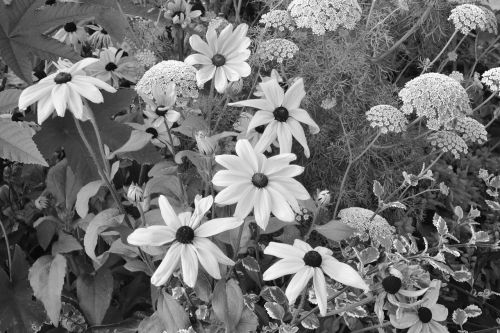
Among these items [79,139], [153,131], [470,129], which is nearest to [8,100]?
[79,139]

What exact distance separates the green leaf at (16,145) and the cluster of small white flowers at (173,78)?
7.8 inches

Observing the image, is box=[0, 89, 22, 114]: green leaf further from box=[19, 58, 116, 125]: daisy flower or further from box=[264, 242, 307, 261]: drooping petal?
box=[264, 242, 307, 261]: drooping petal

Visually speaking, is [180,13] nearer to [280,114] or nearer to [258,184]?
[280,114]

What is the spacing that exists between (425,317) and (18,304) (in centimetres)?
59

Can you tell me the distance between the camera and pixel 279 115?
690 millimetres

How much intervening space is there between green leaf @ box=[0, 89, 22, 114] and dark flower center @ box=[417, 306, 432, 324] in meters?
0.61

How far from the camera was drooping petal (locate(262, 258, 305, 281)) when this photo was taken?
571mm

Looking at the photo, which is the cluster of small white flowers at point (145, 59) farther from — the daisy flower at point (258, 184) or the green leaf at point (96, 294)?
the daisy flower at point (258, 184)

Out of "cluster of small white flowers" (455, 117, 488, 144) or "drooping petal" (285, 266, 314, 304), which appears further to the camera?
"cluster of small white flowers" (455, 117, 488, 144)

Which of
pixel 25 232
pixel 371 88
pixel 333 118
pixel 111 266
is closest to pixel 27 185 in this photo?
pixel 25 232

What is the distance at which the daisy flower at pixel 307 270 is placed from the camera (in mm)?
569

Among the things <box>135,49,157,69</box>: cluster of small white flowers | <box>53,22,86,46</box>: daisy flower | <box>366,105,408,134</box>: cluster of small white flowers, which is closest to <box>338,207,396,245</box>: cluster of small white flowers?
<box>366,105,408,134</box>: cluster of small white flowers

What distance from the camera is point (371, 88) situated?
1.33 metres

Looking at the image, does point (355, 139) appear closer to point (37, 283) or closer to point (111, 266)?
point (111, 266)
